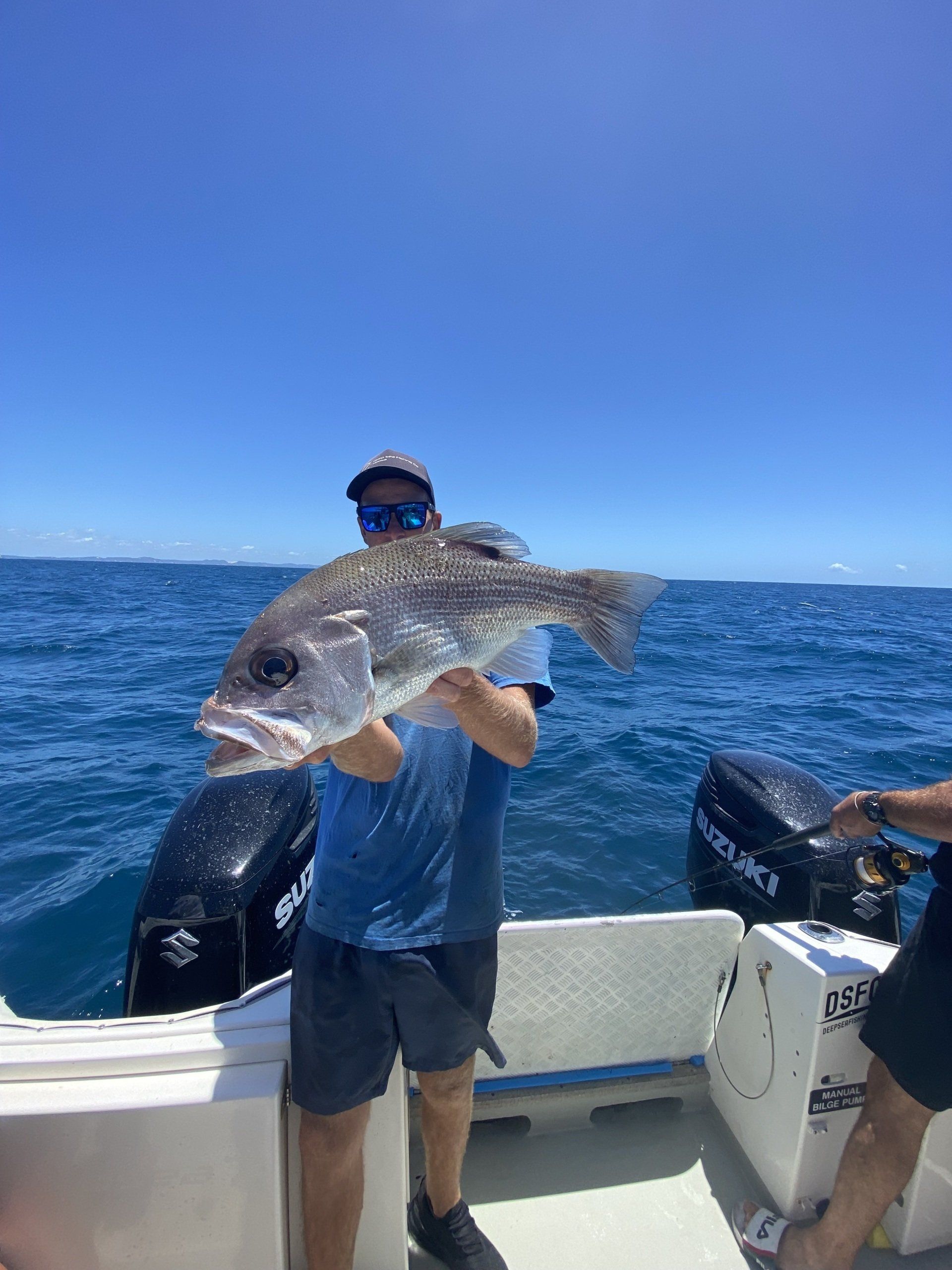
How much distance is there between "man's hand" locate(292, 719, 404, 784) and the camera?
2178 mm

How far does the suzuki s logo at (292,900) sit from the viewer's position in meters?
3.82

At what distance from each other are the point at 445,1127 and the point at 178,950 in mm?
1788

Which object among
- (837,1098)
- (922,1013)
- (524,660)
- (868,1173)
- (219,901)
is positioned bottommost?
(868,1173)

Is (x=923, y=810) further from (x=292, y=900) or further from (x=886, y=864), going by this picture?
(x=292, y=900)

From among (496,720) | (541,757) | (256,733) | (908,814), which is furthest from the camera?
(541,757)

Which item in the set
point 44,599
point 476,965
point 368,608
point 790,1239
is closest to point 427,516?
point 368,608

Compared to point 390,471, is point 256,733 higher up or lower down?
lower down

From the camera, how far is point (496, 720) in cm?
232

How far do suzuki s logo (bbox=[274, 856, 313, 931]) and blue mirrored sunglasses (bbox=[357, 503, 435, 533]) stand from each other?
220cm

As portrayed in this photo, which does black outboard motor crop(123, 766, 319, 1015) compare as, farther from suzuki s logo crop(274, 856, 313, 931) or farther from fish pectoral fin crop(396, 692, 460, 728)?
fish pectoral fin crop(396, 692, 460, 728)

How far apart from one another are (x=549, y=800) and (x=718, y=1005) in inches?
221

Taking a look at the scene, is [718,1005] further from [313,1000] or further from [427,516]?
[427,516]

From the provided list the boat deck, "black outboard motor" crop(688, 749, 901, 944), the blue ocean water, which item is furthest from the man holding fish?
the blue ocean water

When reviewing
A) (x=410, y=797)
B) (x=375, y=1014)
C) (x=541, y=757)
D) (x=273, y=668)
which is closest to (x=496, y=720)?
(x=410, y=797)
